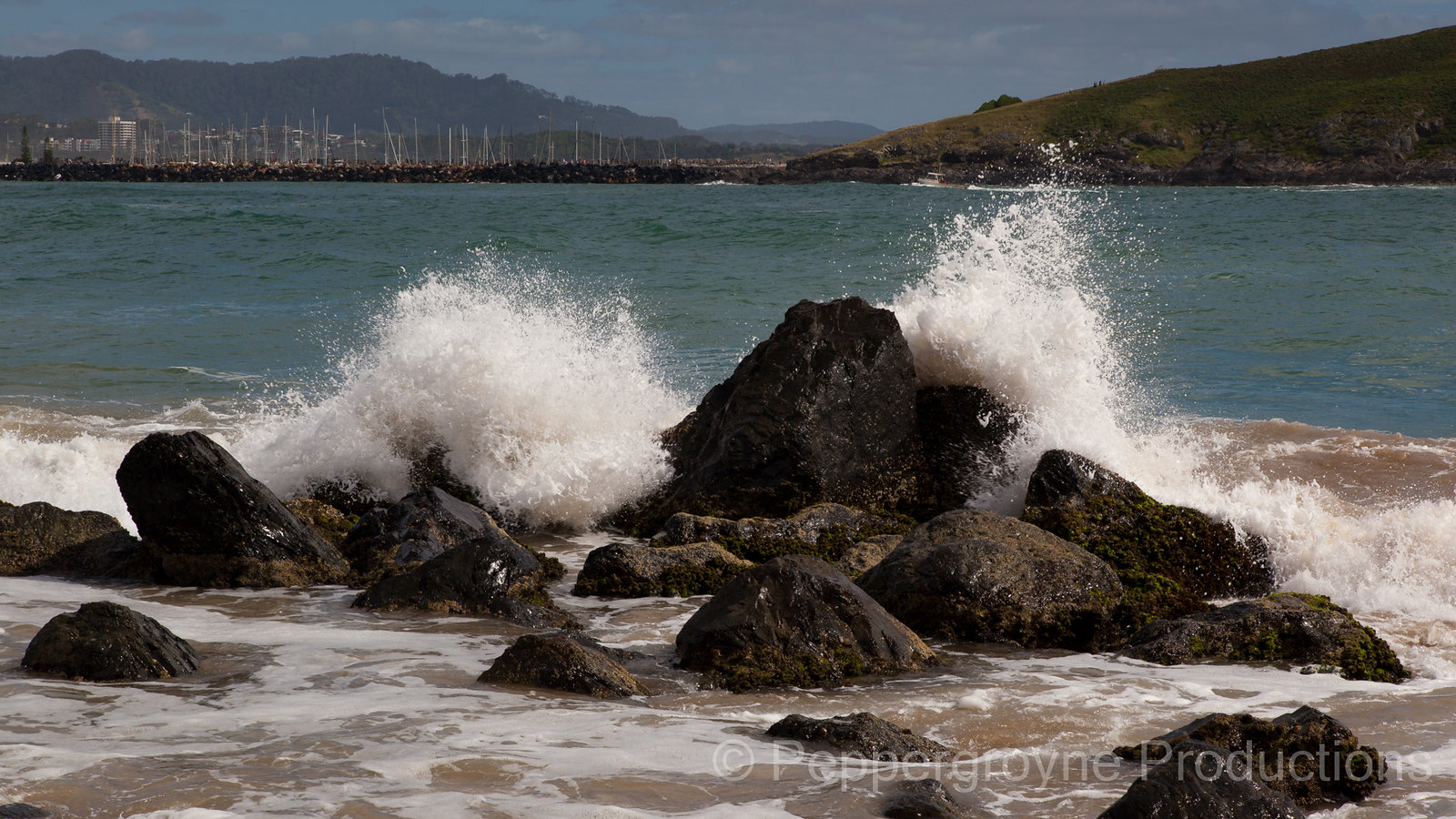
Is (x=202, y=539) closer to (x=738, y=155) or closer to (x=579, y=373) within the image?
(x=579, y=373)

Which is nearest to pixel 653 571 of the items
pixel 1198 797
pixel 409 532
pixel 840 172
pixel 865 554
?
pixel 865 554

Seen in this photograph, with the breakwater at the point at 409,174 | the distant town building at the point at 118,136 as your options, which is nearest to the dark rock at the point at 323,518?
the breakwater at the point at 409,174

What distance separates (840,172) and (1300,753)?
87737 mm

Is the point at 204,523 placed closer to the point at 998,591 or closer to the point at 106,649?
the point at 106,649

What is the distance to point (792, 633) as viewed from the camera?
13.7 ft

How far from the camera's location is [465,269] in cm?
2070

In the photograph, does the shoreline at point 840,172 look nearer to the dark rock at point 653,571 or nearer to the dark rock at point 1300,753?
the dark rock at point 653,571

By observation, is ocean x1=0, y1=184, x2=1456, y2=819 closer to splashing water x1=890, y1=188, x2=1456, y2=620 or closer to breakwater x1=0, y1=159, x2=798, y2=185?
splashing water x1=890, y1=188, x2=1456, y2=620

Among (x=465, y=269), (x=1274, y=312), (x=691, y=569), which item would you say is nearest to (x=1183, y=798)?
(x=691, y=569)

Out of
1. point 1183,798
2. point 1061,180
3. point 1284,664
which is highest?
point 1061,180

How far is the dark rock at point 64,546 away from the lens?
5625 millimetres

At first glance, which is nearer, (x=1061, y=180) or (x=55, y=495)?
(x=55, y=495)

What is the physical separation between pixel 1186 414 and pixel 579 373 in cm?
515

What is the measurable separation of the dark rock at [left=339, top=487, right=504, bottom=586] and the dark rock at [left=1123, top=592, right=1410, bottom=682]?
311 cm
